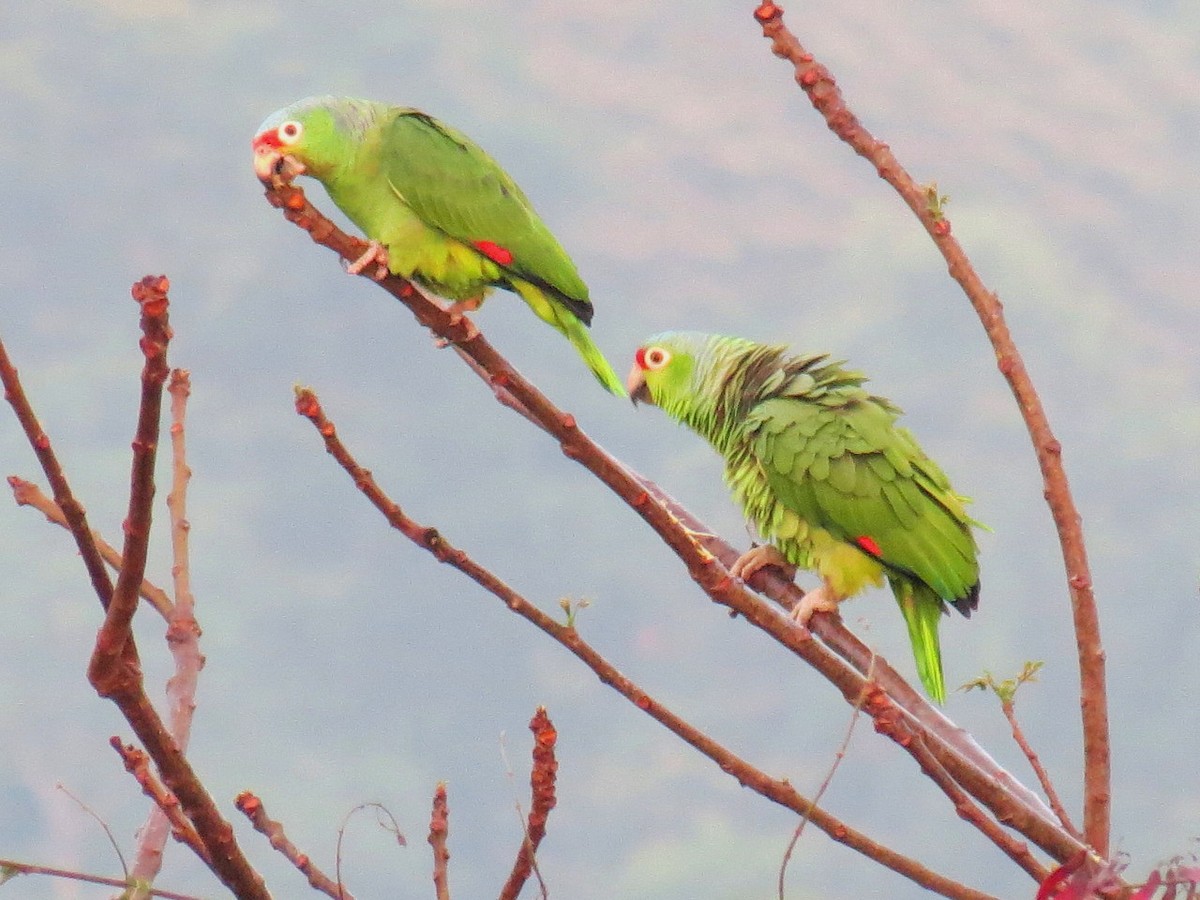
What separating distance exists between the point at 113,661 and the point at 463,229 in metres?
1.69

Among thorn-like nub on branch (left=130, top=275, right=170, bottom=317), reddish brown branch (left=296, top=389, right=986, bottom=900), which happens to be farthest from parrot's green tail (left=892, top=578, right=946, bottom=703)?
thorn-like nub on branch (left=130, top=275, right=170, bottom=317)

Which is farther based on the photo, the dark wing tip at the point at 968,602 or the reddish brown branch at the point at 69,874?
the dark wing tip at the point at 968,602

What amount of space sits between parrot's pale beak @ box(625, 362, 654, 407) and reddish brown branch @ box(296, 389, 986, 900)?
1892 millimetres

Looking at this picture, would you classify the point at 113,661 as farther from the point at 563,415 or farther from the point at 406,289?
the point at 406,289

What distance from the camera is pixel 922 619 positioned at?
3312 millimetres

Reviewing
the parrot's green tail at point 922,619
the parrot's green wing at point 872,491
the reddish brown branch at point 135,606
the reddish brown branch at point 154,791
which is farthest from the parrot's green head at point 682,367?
the reddish brown branch at point 135,606

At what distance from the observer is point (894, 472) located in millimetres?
3250

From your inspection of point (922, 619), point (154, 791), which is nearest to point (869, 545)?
point (922, 619)

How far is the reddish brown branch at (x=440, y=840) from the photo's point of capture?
192 cm

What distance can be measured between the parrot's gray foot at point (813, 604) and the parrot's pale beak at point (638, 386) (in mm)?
903

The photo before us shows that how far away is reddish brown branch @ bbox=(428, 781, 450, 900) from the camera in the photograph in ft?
6.29

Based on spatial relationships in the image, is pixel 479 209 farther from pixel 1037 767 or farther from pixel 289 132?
pixel 1037 767

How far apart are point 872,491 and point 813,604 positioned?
356 mm

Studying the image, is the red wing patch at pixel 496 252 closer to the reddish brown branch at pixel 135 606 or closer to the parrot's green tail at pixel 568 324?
the parrot's green tail at pixel 568 324
